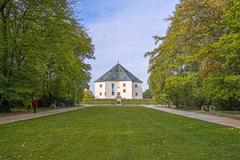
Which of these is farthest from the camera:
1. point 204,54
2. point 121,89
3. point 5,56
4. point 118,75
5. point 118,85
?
point 118,75

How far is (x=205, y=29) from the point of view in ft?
112

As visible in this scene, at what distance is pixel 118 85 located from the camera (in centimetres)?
13212

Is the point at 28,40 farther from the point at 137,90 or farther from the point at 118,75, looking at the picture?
the point at 137,90

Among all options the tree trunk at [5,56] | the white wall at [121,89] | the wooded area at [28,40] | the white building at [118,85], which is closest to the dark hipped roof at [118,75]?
the white building at [118,85]

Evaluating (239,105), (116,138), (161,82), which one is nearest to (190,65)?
(239,105)

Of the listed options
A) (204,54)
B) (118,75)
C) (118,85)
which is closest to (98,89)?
(118,85)

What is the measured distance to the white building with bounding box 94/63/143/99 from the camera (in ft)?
434

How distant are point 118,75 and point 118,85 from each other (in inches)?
162

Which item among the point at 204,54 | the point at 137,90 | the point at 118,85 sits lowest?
the point at 204,54

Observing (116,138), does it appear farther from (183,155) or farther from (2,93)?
(2,93)

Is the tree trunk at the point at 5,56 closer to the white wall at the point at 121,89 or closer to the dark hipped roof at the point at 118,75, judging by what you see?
the white wall at the point at 121,89

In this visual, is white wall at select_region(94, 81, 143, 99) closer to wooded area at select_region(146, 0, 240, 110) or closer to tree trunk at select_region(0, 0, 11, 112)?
wooded area at select_region(146, 0, 240, 110)

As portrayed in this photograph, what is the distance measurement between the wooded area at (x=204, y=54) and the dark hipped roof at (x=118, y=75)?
74.2m

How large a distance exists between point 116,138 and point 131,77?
120 m
